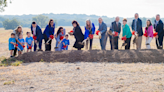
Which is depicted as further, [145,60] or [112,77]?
[145,60]

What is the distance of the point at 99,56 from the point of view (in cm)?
991

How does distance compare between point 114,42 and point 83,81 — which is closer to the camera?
point 83,81

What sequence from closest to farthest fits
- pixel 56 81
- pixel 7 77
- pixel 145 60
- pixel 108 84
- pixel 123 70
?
pixel 108 84 → pixel 56 81 → pixel 7 77 → pixel 123 70 → pixel 145 60

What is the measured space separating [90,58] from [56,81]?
12.8 feet

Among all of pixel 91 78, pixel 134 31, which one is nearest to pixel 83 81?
pixel 91 78

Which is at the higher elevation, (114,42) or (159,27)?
(159,27)

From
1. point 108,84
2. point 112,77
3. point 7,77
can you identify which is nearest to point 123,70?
point 112,77

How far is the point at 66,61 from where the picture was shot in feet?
31.9

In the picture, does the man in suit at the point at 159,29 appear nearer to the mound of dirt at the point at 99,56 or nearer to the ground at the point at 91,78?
the mound of dirt at the point at 99,56

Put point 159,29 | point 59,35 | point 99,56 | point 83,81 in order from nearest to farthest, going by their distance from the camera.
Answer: point 83,81 → point 99,56 → point 159,29 → point 59,35

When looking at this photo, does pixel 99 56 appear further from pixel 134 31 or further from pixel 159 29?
pixel 159 29

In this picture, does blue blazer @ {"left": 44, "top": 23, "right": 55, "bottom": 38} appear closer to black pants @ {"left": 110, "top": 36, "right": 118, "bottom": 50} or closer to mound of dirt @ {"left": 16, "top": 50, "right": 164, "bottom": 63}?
mound of dirt @ {"left": 16, "top": 50, "right": 164, "bottom": 63}

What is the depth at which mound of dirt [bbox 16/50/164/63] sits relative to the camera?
9609mm

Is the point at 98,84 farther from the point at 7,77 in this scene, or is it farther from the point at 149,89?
the point at 7,77
